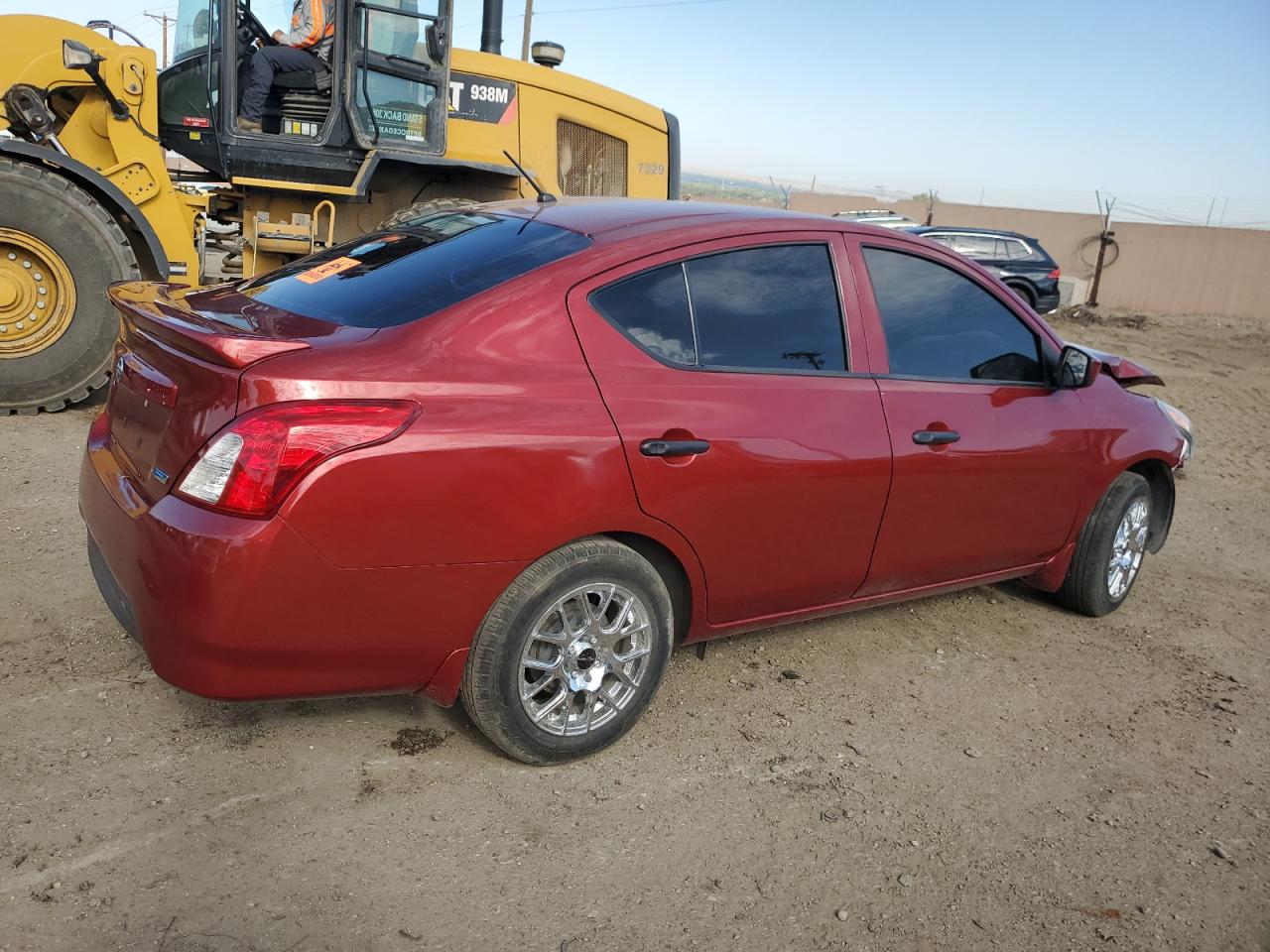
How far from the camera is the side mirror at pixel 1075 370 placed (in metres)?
4.38

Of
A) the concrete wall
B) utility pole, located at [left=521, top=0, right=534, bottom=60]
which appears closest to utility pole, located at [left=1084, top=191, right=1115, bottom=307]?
the concrete wall

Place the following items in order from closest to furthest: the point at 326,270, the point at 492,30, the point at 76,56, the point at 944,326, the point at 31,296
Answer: the point at 326,270 → the point at 944,326 → the point at 31,296 → the point at 76,56 → the point at 492,30

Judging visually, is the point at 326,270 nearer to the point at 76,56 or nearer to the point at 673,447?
the point at 673,447

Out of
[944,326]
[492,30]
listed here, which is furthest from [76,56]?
[944,326]

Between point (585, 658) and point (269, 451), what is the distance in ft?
3.69

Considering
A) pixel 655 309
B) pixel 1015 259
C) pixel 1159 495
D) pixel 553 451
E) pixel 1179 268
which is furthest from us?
pixel 1179 268

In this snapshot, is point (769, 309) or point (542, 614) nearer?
point (542, 614)

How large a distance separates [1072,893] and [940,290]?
2.21m

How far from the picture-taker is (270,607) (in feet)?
8.76

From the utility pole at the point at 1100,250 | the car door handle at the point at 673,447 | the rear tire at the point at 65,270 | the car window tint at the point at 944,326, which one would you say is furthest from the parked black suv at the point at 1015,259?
the car door handle at the point at 673,447

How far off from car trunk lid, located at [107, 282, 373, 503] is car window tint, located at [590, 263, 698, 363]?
756 millimetres

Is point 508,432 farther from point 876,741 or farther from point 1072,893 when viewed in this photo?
point 1072,893

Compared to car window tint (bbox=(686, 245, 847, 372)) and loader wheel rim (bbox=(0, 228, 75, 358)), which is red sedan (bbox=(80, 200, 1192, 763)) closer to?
car window tint (bbox=(686, 245, 847, 372))

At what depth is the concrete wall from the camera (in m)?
22.9
